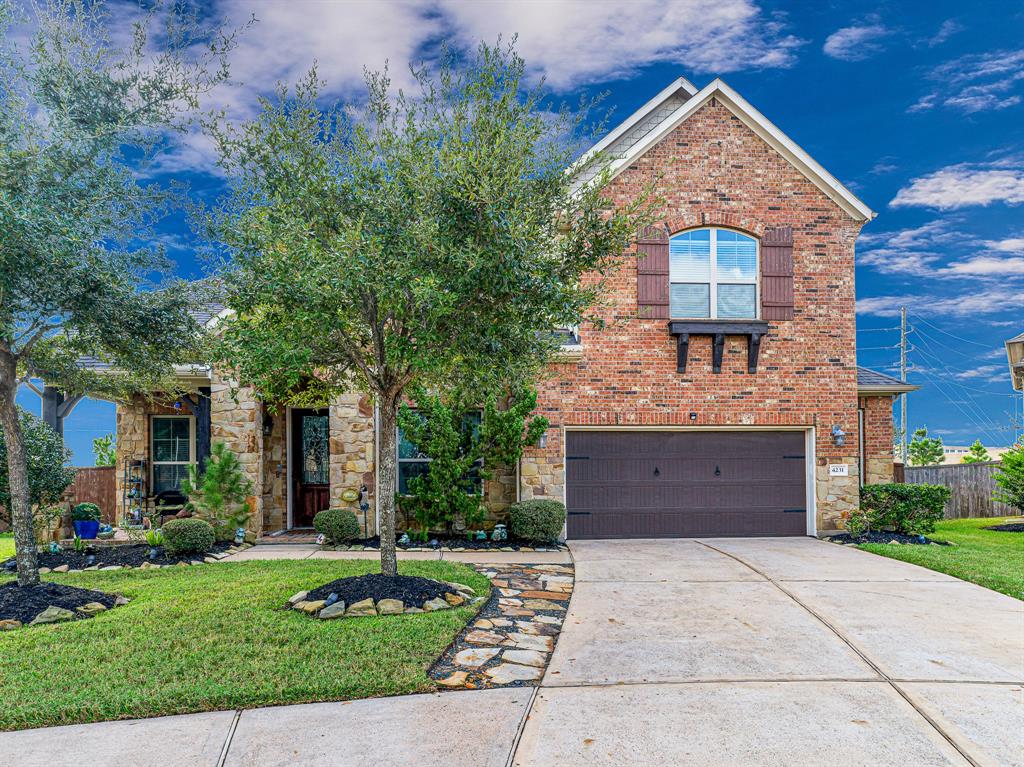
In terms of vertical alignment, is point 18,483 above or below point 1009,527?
above

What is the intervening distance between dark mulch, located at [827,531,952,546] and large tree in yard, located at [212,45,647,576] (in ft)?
24.4

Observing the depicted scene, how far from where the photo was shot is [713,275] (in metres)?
12.1

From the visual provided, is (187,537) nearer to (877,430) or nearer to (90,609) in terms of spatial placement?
(90,609)

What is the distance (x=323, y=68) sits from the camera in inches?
264

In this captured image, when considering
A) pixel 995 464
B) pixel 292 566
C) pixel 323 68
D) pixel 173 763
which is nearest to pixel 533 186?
pixel 323 68

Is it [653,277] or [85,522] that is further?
[653,277]

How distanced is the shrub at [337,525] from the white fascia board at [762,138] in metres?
7.10

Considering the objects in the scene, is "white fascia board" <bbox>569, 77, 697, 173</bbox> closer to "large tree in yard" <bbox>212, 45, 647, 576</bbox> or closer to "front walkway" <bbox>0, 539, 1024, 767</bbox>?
"large tree in yard" <bbox>212, 45, 647, 576</bbox>

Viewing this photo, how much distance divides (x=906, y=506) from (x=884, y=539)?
738mm

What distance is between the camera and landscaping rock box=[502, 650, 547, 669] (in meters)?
5.21

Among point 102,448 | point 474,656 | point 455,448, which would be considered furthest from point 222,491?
point 102,448

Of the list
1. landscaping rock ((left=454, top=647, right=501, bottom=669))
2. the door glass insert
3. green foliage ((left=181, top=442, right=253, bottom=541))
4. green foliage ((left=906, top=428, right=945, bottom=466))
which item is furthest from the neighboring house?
green foliage ((left=906, top=428, right=945, bottom=466))

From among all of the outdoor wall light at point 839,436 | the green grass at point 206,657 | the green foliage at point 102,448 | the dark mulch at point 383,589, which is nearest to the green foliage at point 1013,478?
the outdoor wall light at point 839,436

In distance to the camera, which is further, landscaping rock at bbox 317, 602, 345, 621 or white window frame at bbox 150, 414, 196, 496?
white window frame at bbox 150, 414, 196, 496
